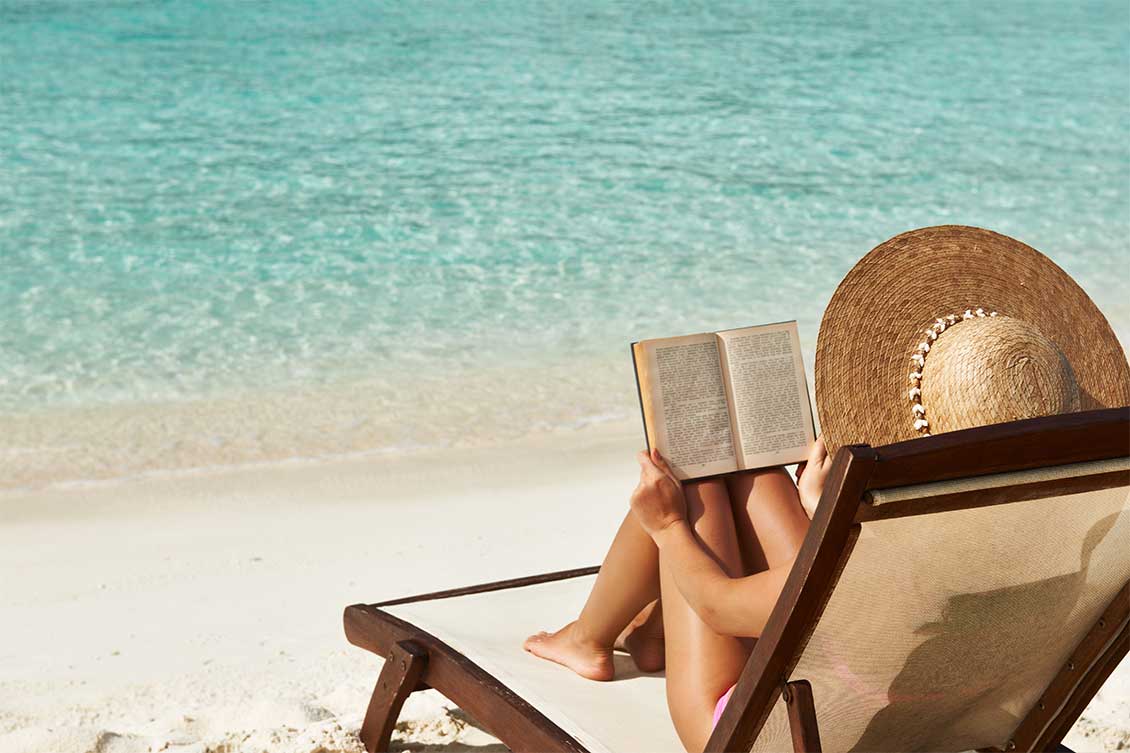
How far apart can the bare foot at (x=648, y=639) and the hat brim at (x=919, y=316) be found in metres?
0.53

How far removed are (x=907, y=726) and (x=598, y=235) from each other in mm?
7492

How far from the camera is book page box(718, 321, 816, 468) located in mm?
2152

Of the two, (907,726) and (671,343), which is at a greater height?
(671,343)

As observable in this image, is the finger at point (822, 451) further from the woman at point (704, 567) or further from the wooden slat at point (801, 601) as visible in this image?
the wooden slat at point (801, 601)

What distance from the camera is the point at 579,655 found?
8.03 ft

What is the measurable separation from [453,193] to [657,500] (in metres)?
8.21

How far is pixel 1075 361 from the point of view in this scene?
7.29 feet

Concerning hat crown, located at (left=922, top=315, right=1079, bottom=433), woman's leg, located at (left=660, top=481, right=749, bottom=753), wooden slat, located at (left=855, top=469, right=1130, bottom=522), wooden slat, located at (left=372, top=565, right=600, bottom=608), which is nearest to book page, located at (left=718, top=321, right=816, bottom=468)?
woman's leg, located at (left=660, top=481, right=749, bottom=753)

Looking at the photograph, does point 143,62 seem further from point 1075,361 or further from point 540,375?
point 1075,361

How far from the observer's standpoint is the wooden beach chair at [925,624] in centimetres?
149

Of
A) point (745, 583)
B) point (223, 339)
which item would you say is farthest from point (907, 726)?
point (223, 339)

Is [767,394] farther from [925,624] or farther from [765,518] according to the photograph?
[925,624]

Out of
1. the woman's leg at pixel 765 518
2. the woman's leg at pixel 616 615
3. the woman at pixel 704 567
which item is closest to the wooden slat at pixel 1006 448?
the woman at pixel 704 567

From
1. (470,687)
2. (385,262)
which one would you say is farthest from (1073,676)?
(385,262)
